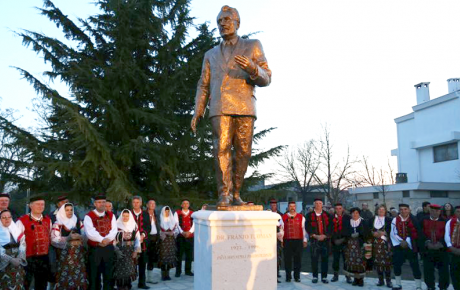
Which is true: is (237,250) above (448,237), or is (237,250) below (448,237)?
above

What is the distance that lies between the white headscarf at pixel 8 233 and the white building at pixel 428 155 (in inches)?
840

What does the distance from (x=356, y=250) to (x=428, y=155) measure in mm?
21650

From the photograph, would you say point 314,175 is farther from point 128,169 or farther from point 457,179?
point 128,169

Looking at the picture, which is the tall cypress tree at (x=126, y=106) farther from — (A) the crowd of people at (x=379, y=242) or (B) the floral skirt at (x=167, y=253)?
(A) the crowd of people at (x=379, y=242)

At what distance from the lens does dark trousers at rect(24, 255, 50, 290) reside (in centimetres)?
657

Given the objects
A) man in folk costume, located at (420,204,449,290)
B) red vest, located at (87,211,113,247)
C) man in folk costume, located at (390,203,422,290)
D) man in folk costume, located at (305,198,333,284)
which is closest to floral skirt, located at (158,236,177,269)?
red vest, located at (87,211,113,247)

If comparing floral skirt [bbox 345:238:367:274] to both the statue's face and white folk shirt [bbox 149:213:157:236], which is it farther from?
the statue's face

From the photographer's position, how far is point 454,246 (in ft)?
24.3

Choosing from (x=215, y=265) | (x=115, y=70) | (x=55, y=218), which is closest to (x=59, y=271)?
(x=55, y=218)

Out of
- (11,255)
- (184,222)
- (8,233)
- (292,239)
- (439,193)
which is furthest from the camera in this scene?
(439,193)

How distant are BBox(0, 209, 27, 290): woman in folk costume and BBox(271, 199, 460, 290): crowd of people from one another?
5.54 meters

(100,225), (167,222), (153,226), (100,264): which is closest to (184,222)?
(167,222)

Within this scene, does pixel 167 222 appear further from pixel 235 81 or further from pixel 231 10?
pixel 231 10

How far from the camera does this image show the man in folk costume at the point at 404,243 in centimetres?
812
